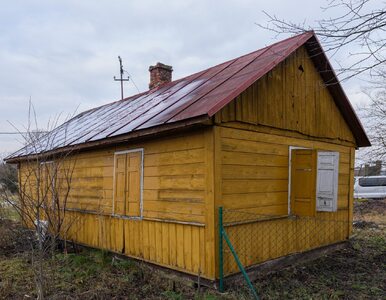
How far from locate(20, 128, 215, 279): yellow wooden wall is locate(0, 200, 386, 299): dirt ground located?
13.3 inches

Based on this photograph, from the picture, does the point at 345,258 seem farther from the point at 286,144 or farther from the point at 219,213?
the point at 219,213

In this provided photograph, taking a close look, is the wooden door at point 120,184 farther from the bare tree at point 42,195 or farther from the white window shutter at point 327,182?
the white window shutter at point 327,182

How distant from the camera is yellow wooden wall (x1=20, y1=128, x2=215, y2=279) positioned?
6047mm

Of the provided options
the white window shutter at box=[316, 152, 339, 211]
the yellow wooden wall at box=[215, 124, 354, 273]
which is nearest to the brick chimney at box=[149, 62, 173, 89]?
the yellow wooden wall at box=[215, 124, 354, 273]

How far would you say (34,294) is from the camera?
6094 mm

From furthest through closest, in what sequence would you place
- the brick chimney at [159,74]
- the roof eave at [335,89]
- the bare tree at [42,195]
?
the brick chimney at [159,74] < the roof eave at [335,89] < the bare tree at [42,195]

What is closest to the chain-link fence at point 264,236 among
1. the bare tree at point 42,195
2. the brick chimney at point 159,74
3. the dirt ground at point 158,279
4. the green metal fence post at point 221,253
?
the green metal fence post at point 221,253

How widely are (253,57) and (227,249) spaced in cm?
430

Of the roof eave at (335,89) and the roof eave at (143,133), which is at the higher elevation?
the roof eave at (335,89)

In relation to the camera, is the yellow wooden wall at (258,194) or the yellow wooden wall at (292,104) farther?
the yellow wooden wall at (292,104)

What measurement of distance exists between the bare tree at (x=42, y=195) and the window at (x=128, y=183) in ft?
3.51

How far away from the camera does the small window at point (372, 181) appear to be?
72.3 ft

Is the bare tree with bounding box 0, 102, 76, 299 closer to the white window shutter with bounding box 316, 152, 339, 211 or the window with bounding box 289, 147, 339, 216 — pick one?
the window with bounding box 289, 147, 339, 216

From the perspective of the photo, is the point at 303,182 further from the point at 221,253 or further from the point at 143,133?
the point at 143,133
